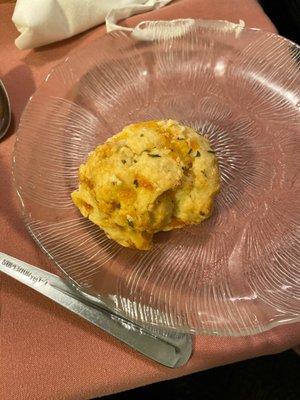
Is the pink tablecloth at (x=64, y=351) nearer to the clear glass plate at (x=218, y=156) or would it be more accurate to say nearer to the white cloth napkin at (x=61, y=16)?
the clear glass plate at (x=218, y=156)

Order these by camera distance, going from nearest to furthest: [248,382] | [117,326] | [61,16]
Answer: [117,326] → [61,16] → [248,382]

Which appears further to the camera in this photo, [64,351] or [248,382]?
[248,382]

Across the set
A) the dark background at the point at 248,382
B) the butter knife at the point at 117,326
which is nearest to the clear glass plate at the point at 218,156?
the butter knife at the point at 117,326

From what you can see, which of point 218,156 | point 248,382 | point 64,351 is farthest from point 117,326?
point 248,382

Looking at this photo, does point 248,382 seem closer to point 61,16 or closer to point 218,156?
point 218,156

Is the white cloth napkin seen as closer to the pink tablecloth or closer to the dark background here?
the pink tablecloth

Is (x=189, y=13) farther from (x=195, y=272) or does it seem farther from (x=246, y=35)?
(x=195, y=272)
